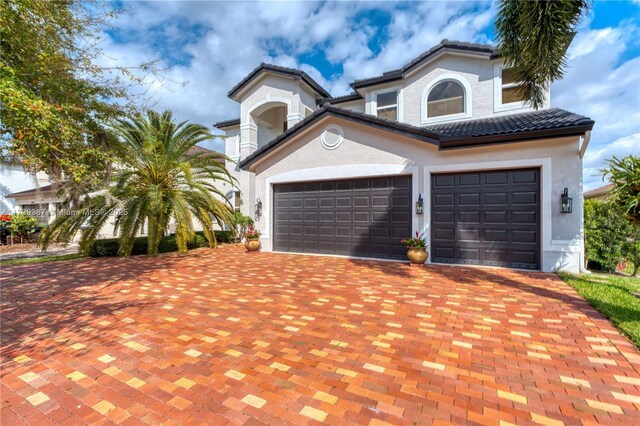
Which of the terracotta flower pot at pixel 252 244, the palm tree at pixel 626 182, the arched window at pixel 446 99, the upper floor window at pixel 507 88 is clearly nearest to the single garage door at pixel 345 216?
the terracotta flower pot at pixel 252 244

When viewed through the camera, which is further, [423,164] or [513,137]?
[423,164]

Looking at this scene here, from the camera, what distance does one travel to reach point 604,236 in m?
9.91

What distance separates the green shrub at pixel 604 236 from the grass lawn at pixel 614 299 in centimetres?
318

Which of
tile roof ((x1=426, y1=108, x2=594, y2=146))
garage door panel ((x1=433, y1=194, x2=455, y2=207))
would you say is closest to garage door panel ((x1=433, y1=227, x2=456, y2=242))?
garage door panel ((x1=433, y1=194, x2=455, y2=207))

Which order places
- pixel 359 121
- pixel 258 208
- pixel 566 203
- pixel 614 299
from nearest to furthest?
pixel 614 299, pixel 566 203, pixel 359 121, pixel 258 208

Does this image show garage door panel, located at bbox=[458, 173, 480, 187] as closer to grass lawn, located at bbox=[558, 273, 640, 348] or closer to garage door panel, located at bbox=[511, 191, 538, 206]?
garage door panel, located at bbox=[511, 191, 538, 206]

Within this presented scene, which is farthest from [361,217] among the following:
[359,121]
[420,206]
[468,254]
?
[468,254]

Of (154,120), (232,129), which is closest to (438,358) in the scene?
(154,120)

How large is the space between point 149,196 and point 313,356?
33.3 feet

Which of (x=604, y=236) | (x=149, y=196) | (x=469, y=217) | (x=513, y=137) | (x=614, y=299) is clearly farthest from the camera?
(x=149, y=196)

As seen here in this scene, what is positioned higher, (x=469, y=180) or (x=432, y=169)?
(x=432, y=169)

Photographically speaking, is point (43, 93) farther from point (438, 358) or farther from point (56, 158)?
point (438, 358)

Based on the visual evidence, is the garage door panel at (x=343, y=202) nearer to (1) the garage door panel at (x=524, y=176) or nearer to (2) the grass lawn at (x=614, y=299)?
(1) the garage door panel at (x=524, y=176)

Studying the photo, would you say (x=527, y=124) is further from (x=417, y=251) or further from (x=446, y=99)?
(x=417, y=251)
